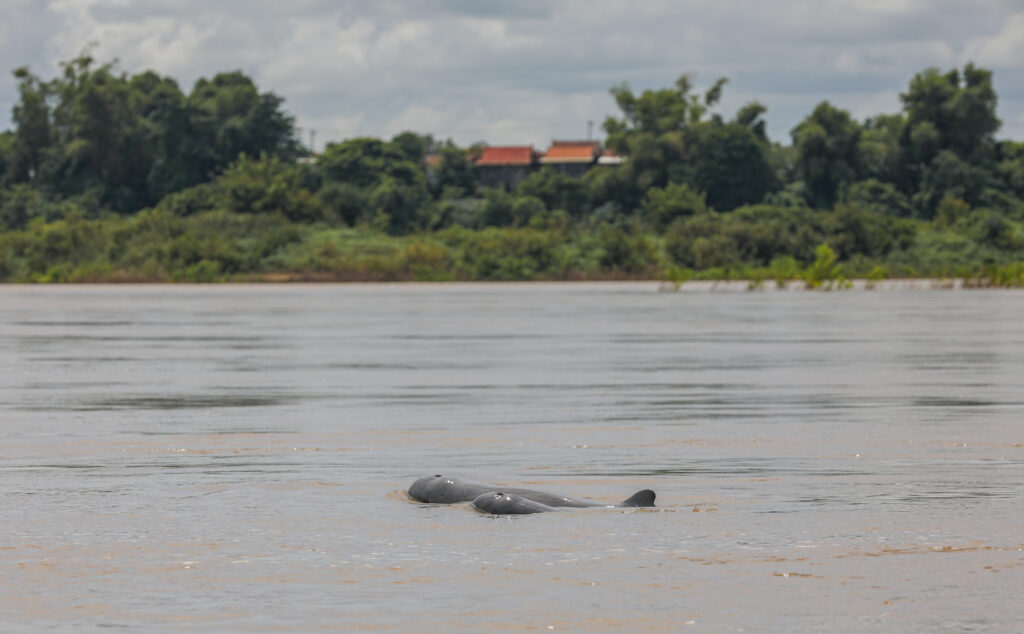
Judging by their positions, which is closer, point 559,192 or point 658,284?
point 658,284

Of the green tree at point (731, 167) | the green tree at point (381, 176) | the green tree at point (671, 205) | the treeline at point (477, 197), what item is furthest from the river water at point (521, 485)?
the green tree at point (731, 167)

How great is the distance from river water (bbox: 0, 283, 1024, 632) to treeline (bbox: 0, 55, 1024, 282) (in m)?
51.6

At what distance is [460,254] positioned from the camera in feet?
274

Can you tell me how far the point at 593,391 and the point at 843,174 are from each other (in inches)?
3266

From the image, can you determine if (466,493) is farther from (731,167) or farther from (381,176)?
(731,167)

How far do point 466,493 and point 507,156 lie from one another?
120241 mm

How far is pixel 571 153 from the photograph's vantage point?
13375 centimetres

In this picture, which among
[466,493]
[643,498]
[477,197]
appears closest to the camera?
[643,498]

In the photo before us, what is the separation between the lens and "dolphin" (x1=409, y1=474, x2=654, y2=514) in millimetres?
10195

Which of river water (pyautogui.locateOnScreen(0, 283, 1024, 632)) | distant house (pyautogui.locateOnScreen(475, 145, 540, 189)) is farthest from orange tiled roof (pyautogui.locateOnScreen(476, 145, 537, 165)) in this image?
river water (pyautogui.locateOnScreen(0, 283, 1024, 632))

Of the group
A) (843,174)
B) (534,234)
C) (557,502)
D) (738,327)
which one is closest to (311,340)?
(738,327)

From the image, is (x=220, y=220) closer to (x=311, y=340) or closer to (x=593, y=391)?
(x=311, y=340)

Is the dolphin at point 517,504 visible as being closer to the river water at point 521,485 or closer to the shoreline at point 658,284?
the river water at point 521,485

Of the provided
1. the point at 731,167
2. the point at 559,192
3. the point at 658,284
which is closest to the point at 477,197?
the point at 559,192
